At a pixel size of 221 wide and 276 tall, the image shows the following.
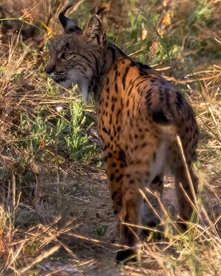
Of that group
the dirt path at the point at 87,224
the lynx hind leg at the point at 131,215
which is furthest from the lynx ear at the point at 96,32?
the lynx hind leg at the point at 131,215

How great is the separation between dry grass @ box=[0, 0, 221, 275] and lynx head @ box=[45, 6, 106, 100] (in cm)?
70

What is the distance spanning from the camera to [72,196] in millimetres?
6676

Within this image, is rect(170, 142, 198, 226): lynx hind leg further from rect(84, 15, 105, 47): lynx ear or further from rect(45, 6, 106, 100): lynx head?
rect(84, 15, 105, 47): lynx ear

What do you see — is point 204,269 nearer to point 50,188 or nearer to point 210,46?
point 50,188

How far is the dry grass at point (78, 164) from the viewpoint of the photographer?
5141 millimetres

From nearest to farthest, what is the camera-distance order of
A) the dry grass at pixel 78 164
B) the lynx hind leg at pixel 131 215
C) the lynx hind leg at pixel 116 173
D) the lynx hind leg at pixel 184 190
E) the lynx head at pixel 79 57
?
1. the dry grass at pixel 78 164
2. the lynx hind leg at pixel 131 215
3. the lynx hind leg at pixel 184 190
4. the lynx hind leg at pixel 116 173
5. the lynx head at pixel 79 57

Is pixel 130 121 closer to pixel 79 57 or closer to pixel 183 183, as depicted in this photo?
pixel 183 183

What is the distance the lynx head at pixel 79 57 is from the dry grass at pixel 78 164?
70cm

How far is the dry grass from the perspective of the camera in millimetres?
5141

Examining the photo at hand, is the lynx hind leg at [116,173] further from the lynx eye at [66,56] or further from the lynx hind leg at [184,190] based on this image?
the lynx eye at [66,56]

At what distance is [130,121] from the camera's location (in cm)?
544

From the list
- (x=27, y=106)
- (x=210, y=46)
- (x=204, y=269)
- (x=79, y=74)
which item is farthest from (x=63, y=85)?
(x=210, y=46)

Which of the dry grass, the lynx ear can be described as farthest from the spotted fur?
the dry grass

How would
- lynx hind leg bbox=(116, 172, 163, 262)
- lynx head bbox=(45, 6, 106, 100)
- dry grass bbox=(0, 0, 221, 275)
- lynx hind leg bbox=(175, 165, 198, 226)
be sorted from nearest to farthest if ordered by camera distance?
dry grass bbox=(0, 0, 221, 275) → lynx hind leg bbox=(116, 172, 163, 262) → lynx hind leg bbox=(175, 165, 198, 226) → lynx head bbox=(45, 6, 106, 100)
